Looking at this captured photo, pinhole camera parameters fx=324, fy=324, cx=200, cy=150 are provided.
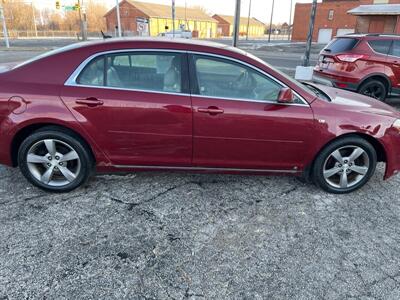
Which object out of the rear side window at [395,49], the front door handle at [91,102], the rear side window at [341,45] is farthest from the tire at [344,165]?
the rear side window at [395,49]

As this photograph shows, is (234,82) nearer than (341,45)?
Yes

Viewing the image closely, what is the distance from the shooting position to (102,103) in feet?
10.5

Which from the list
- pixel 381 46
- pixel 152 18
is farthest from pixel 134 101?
pixel 152 18

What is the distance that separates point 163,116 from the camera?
3236mm

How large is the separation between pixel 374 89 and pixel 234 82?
18.3ft

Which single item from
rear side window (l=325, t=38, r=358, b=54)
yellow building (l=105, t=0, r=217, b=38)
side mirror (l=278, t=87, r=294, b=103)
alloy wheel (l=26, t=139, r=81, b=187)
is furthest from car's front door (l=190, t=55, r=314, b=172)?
yellow building (l=105, t=0, r=217, b=38)

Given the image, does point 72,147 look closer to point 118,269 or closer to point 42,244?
point 42,244

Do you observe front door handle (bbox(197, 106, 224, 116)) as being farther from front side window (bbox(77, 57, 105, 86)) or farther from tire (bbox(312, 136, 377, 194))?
tire (bbox(312, 136, 377, 194))

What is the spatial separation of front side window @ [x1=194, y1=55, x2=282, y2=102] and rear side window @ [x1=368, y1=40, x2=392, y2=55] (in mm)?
5414

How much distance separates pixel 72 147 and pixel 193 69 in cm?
148

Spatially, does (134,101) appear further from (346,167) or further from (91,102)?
(346,167)

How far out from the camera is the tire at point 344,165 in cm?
351

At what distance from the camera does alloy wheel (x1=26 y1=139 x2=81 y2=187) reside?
11.0 ft

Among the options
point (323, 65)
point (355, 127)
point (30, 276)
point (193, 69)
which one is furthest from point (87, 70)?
point (323, 65)
